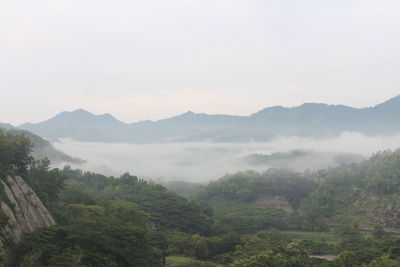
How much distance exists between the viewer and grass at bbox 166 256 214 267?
52906 mm

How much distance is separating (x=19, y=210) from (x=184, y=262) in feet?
71.5

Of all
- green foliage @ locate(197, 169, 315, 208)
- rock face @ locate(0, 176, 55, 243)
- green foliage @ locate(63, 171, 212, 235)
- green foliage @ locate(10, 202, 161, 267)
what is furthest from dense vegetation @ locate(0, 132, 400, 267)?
rock face @ locate(0, 176, 55, 243)

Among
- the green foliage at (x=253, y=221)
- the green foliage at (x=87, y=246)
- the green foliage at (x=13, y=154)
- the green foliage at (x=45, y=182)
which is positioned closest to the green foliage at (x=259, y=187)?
the green foliage at (x=253, y=221)

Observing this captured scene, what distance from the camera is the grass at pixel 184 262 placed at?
5291cm

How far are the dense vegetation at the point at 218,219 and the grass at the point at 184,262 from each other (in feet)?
0.81

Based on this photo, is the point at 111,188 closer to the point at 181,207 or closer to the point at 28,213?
the point at 181,207

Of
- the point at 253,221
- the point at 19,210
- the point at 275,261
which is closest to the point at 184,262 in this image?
the point at 275,261

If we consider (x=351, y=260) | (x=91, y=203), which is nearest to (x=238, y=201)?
(x=91, y=203)

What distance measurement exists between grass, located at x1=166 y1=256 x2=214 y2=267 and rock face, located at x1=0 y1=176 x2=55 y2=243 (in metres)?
15.7

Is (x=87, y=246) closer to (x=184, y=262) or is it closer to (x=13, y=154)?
(x=13, y=154)

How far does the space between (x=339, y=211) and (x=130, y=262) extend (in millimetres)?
85285

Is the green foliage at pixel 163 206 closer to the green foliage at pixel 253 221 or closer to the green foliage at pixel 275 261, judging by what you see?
the green foliage at pixel 253 221

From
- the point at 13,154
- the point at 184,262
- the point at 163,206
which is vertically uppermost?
the point at 13,154

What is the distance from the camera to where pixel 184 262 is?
54031 mm
